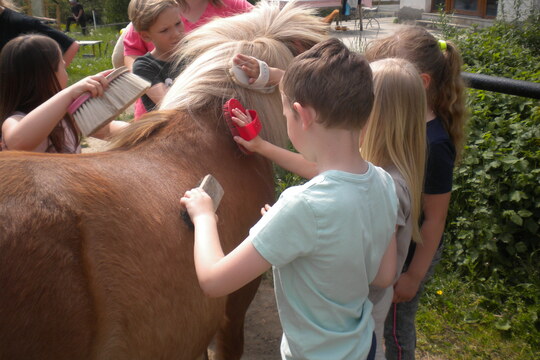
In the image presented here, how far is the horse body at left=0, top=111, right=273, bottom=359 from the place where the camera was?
1.31 m

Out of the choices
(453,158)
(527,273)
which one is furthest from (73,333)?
(527,273)

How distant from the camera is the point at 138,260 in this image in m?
1.50

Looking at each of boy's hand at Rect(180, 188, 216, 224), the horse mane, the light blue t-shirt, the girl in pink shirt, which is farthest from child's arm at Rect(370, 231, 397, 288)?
the girl in pink shirt

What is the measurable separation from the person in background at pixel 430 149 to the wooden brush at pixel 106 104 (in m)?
0.99

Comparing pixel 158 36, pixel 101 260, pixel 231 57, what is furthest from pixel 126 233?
pixel 158 36

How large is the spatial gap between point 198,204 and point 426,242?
0.91m

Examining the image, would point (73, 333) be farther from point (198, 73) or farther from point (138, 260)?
point (198, 73)

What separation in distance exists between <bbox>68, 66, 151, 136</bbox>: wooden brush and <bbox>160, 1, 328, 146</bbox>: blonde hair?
18 cm

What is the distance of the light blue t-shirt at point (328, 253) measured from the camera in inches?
Result: 50.4

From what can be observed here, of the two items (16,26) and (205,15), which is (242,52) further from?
(16,26)

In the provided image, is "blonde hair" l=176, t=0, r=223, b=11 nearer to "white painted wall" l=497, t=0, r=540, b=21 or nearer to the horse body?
the horse body

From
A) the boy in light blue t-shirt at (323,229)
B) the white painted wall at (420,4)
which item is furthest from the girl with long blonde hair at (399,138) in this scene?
the white painted wall at (420,4)

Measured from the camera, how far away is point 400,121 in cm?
171

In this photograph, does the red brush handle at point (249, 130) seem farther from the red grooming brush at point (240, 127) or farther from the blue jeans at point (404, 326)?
the blue jeans at point (404, 326)
